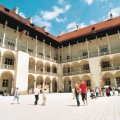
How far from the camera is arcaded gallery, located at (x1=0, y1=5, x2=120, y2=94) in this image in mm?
24906

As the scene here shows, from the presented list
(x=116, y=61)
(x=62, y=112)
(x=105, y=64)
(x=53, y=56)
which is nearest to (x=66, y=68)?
(x=53, y=56)

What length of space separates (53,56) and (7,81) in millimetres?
14958

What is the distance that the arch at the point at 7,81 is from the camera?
954 inches

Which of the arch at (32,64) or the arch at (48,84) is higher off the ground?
the arch at (32,64)

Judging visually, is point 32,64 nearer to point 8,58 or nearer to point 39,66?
point 39,66

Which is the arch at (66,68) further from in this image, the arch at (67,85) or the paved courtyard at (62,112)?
the paved courtyard at (62,112)

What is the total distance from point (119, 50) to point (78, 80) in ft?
36.3

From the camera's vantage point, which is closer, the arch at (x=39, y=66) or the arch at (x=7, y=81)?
the arch at (x=7, y=81)

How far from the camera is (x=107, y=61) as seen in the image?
31156 mm

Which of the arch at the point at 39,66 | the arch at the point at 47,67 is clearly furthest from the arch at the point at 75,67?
the arch at the point at 39,66

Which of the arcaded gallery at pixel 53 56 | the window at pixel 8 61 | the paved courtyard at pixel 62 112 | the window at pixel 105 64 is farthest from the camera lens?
the window at pixel 105 64

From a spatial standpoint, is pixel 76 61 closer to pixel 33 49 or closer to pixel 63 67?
Result: pixel 63 67

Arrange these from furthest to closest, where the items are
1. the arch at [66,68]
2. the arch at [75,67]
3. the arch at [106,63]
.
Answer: the arch at [66,68] < the arch at [75,67] < the arch at [106,63]

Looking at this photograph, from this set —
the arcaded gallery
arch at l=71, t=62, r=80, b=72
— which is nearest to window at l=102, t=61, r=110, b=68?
the arcaded gallery
